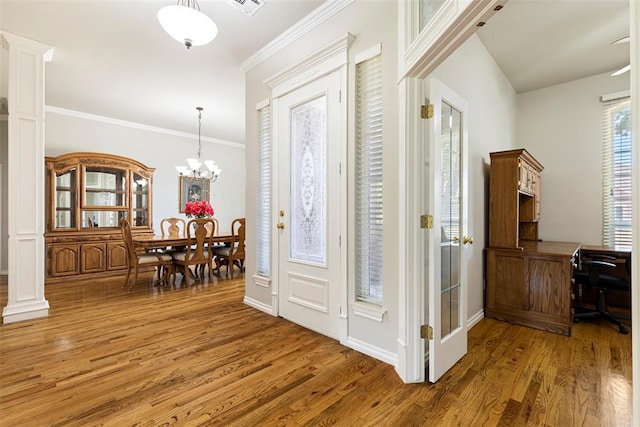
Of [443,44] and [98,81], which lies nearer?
[443,44]

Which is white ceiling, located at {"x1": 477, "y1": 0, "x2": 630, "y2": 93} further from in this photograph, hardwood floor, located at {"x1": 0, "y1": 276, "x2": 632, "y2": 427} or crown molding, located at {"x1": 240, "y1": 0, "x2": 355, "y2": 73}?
hardwood floor, located at {"x1": 0, "y1": 276, "x2": 632, "y2": 427}

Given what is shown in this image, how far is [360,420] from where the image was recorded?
1.67m

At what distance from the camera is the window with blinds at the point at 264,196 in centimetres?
346

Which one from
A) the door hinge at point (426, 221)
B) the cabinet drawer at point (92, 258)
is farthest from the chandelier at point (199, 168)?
the door hinge at point (426, 221)

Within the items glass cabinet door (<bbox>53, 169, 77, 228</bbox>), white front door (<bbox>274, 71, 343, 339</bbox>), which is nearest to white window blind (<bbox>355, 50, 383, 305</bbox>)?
white front door (<bbox>274, 71, 343, 339</bbox>)

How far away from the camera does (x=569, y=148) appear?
4.17m

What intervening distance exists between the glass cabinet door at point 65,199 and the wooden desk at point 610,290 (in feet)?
24.5

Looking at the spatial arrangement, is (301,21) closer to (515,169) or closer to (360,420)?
(515,169)

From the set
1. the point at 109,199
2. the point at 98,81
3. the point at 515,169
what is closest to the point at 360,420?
the point at 515,169

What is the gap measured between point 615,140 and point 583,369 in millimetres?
3229

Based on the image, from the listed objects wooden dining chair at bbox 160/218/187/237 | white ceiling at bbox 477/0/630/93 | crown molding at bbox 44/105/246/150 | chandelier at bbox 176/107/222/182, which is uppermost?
white ceiling at bbox 477/0/630/93

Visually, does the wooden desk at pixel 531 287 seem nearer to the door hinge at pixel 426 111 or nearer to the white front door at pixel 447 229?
the white front door at pixel 447 229

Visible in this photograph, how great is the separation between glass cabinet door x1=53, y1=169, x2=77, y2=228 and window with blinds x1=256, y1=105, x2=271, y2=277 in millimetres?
3832

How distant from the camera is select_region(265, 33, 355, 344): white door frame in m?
2.56
